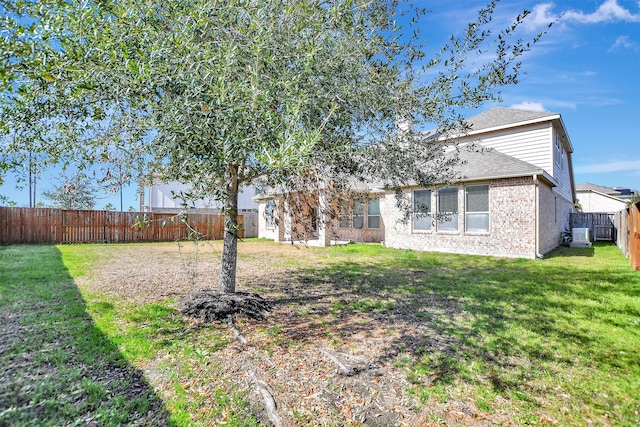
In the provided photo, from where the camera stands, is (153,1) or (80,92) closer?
(80,92)

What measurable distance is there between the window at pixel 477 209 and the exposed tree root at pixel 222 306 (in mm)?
9356

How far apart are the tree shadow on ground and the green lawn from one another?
14mm

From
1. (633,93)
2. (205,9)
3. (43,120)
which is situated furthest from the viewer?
(633,93)

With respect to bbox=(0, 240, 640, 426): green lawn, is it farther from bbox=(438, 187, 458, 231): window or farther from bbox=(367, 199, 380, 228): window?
bbox=(367, 199, 380, 228): window

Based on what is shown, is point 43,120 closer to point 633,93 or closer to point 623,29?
point 623,29

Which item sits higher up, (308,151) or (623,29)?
(623,29)

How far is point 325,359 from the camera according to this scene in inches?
143

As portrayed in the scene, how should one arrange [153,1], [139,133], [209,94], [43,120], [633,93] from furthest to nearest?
1. [633,93]
2. [43,120]
3. [139,133]
4. [153,1]
5. [209,94]

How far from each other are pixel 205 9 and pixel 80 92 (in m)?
1.45

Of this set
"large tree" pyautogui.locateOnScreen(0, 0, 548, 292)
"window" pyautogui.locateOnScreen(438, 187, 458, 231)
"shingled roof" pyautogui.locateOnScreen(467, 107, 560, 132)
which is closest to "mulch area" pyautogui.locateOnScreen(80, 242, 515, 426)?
"large tree" pyautogui.locateOnScreen(0, 0, 548, 292)

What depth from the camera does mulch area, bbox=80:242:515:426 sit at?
267 centimetres

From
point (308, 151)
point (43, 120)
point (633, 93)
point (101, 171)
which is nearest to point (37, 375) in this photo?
point (101, 171)

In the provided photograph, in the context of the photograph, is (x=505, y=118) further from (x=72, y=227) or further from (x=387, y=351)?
(x=72, y=227)

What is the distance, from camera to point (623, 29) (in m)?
8.20
